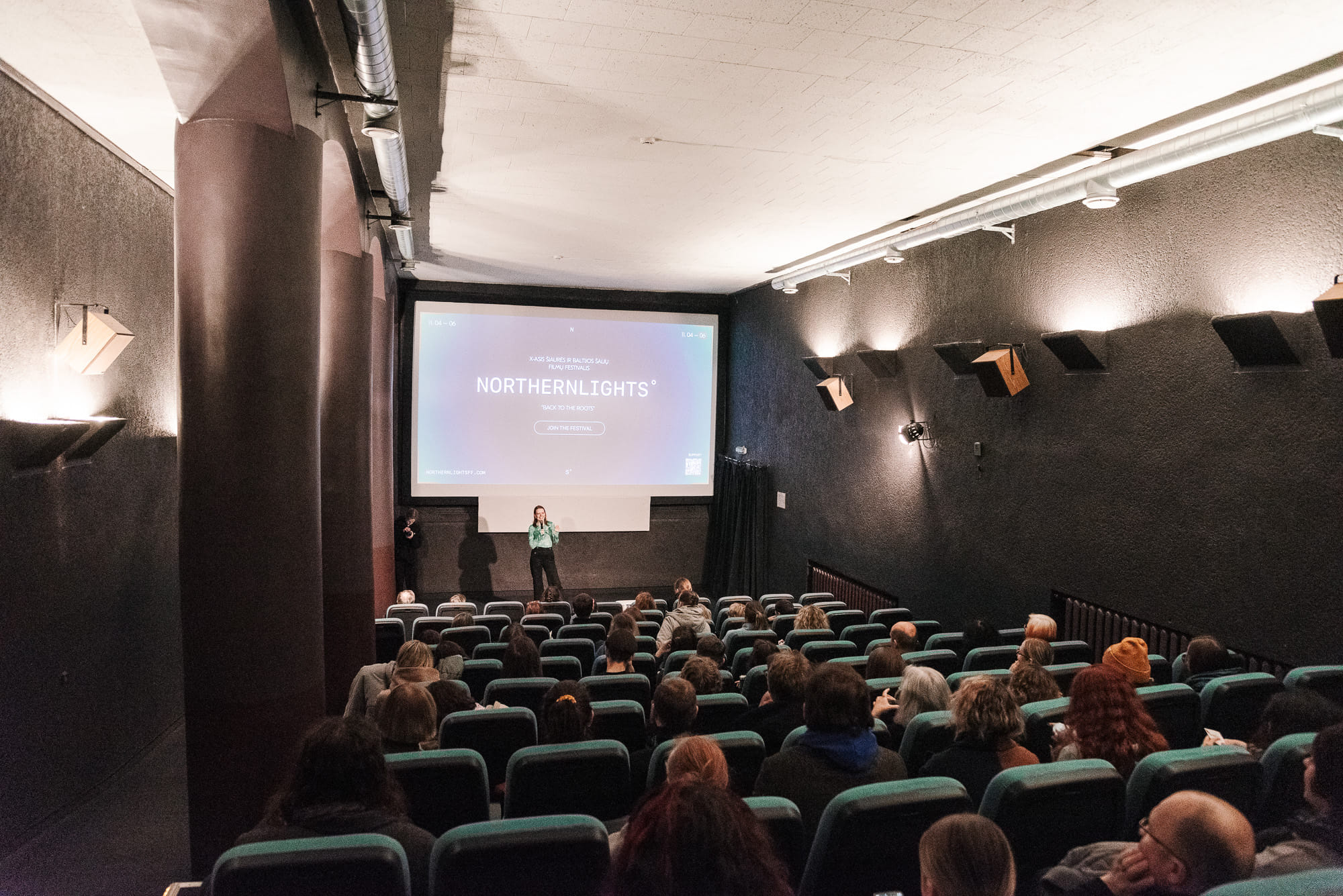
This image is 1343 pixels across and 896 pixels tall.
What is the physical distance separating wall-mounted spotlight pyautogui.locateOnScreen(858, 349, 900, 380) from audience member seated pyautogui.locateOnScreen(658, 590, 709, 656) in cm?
326

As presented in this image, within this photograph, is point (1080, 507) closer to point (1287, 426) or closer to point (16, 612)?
point (1287, 426)

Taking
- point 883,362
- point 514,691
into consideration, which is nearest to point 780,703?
point 514,691

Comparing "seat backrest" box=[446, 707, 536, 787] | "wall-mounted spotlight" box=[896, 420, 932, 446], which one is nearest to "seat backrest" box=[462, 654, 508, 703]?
"seat backrest" box=[446, 707, 536, 787]

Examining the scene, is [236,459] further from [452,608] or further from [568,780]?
[452,608]

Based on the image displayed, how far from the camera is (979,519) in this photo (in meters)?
7.22

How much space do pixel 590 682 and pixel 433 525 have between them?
28.8 ft

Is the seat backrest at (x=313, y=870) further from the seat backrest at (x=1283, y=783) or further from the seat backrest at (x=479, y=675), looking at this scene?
the seat backrest at (x=479, y=675)

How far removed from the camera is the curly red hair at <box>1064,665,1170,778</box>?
109 inches

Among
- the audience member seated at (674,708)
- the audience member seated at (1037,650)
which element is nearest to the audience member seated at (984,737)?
the audience member seated at (674,708)

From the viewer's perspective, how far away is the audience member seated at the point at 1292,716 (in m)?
2.79

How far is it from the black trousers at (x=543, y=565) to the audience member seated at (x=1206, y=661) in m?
8.40

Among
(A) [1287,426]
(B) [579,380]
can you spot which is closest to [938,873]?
(A) [1287,426]

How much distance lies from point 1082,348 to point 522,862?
5206 millimetres

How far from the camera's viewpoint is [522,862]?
1889 millimetres
